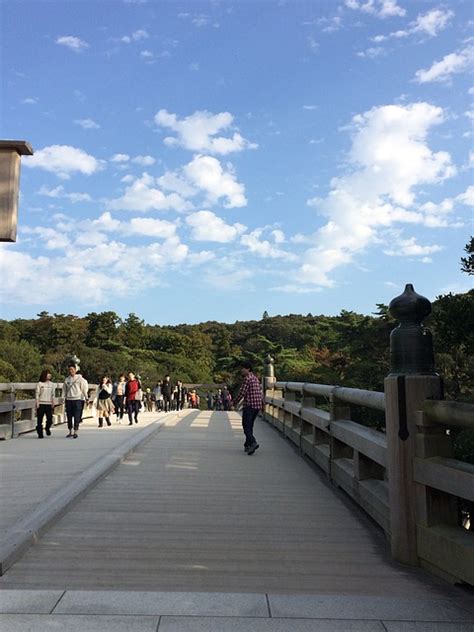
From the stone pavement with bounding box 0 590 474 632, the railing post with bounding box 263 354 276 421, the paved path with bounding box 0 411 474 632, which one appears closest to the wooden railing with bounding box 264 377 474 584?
the paved path with bounding box 0 411 474 632

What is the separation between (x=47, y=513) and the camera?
407cm

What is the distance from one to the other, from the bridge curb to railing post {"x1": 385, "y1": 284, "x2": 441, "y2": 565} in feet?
7.30

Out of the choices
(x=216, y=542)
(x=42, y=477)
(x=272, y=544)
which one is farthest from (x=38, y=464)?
(x=272, y=544)

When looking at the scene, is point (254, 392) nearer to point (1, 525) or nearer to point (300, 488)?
point (300, 488)

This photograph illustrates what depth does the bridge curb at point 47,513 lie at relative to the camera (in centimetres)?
328

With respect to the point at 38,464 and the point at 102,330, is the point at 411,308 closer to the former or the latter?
the point at 38,464

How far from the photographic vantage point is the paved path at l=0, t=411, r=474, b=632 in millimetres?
2555

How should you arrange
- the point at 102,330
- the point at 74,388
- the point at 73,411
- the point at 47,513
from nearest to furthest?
the point at 47,513 < the point at 73,411 < the point at 74,388 < the point at 102,330

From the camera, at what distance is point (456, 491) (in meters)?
2.88

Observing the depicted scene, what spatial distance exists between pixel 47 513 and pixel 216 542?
1.25 meters

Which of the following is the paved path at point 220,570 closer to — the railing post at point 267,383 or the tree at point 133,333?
the railing post at point 267,383

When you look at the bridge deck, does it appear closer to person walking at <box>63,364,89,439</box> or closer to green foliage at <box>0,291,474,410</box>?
person walking at <box>63,364,89,439</box>

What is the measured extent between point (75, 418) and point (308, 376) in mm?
29260

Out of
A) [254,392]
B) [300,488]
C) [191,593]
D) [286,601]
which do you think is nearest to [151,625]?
[191,593]
